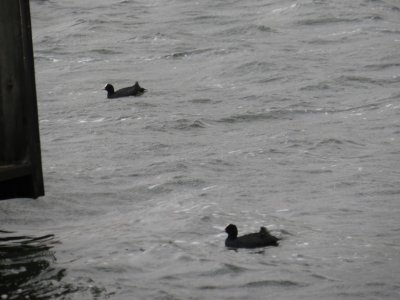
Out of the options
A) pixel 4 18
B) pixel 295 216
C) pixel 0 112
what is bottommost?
pixel 295 216

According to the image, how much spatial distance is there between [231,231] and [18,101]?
9.44ft

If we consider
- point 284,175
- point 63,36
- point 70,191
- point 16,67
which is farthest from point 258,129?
point 63,36

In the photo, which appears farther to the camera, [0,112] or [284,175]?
[284,175]

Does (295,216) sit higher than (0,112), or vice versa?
(0,112)

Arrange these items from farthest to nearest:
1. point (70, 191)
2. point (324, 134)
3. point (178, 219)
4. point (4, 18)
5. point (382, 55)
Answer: point (382, 55) → point (324, 134) → point (70, 191) → point (178, 219) → point (4, 18)

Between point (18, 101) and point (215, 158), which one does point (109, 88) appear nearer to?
point (215, 158)

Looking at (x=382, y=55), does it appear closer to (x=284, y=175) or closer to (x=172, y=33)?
(x=172, y=33)

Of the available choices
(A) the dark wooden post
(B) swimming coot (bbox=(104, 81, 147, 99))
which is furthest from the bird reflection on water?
Answer: (B) swimming coot (bbox=(104, 81, 147, 99))

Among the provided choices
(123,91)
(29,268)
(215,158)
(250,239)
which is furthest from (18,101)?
(123,91)

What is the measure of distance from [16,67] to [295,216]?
425cm

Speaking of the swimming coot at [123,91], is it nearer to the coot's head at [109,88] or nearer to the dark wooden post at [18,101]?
the coot's head at [109,88]

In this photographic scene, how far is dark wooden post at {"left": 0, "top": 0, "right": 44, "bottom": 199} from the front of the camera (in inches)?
452

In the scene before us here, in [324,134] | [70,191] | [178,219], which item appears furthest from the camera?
[324,134]

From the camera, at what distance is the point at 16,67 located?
11.6m
